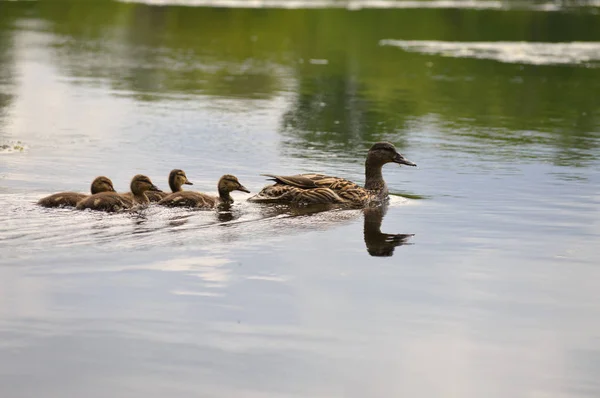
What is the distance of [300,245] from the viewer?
11.8 meters

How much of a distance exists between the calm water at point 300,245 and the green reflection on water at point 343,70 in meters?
0.18

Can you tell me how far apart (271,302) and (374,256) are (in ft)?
7.40

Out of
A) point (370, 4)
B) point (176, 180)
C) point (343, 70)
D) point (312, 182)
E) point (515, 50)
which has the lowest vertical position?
point (312, 182)

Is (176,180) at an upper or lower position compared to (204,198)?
upper

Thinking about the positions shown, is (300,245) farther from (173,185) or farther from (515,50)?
(515,50)

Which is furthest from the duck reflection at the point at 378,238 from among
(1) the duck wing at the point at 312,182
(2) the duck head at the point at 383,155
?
(2) the duck head at the point at 383,155

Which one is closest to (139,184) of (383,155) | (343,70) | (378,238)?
(378,238)

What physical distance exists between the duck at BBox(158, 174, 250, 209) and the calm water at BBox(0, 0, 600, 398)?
0.25 m

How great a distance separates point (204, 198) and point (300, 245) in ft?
6.97

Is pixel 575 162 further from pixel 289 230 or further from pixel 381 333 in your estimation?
pixel 381 333

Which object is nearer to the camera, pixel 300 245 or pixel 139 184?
pixel 300 245

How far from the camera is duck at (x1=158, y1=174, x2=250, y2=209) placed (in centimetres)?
1340

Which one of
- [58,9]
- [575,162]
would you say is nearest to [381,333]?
[575,162]

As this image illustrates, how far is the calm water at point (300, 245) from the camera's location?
319 inches
